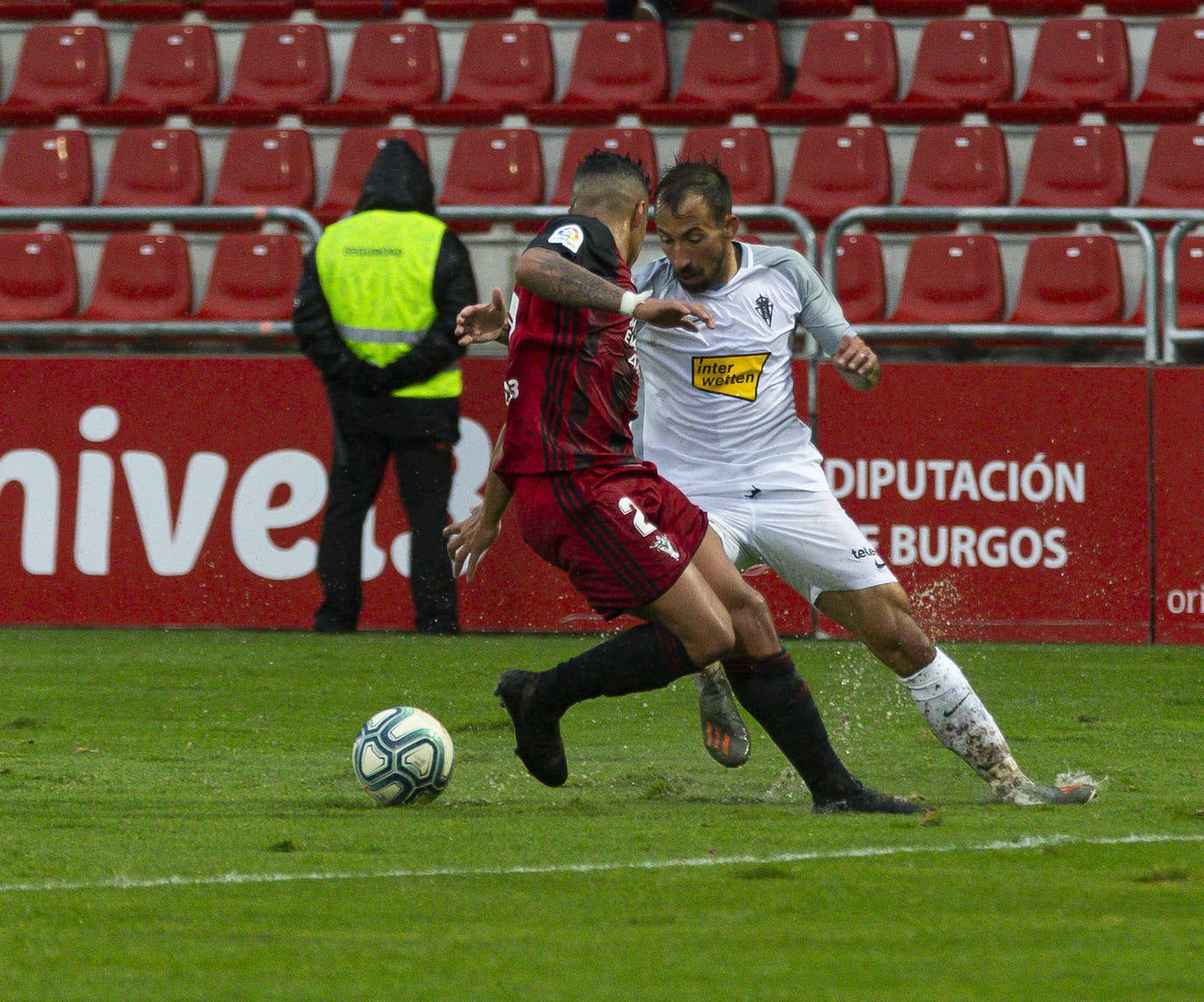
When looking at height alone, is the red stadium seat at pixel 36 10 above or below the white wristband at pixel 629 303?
above

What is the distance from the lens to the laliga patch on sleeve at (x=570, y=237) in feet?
16.7

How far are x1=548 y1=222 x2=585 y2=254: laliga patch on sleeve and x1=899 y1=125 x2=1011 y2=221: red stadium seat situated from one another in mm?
6904

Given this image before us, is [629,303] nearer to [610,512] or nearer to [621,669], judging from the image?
[610,512]

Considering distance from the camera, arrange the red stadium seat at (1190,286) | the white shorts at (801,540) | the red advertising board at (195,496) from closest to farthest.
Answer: the white shorts at (801,540) < the red advertising board at (195,496) < the red stadium seat at (1190,286)

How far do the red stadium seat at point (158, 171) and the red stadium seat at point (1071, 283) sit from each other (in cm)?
522

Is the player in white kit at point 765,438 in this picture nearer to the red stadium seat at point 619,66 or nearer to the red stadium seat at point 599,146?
the red stadium seat at point 599,146

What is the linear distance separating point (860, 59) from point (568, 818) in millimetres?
8476

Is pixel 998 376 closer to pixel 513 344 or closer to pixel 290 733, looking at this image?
pixel 290 733

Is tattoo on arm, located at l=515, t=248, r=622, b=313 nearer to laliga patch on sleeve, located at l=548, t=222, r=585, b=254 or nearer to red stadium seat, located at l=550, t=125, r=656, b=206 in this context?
laliga patch on sleeve, located at l=548, t=222, r=585, b=254

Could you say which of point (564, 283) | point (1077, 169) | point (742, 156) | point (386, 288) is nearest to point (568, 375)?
point (564, 283)

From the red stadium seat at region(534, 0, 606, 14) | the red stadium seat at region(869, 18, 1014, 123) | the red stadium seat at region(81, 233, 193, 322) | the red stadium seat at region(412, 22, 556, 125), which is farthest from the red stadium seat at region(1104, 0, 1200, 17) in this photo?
the red stadium seat at region(81, 233, 193, 322)

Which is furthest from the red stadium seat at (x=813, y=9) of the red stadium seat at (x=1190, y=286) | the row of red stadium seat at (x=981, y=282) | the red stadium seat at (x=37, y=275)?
the red stadium seat at (x=37, y=275)

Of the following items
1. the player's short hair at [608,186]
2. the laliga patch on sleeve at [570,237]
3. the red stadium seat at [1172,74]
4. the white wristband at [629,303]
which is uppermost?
the red stadium seat at [1172,74]

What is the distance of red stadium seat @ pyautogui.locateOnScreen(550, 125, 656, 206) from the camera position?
1188 cm
